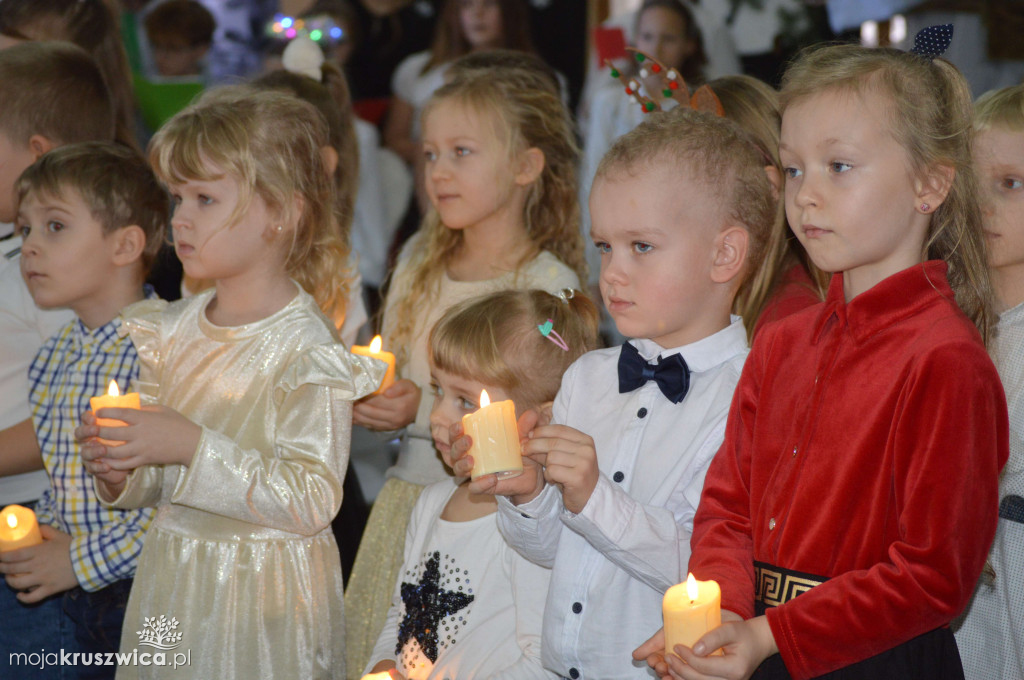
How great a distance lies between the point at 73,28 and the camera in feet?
11.6

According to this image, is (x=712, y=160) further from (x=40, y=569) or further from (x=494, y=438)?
(x=40, y=569)

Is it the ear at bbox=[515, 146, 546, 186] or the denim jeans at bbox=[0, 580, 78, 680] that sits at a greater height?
the ear at bbox=[515, 146, 546, 186]

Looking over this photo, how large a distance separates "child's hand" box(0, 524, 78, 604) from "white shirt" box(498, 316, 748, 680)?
112 cm

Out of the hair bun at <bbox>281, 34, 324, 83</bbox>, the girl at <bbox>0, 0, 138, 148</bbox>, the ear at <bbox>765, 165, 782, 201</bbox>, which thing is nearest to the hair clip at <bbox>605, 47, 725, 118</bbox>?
the ear at <bbox>765, 165, 782, 201</bbox>

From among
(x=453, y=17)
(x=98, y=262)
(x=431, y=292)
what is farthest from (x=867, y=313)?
(x=453, y=17)

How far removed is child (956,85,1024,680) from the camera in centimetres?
200

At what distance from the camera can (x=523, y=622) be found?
195cm

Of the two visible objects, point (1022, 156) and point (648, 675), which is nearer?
point (648, 675)

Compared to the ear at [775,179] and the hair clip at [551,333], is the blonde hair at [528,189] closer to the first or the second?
the hair clip at [551,333]

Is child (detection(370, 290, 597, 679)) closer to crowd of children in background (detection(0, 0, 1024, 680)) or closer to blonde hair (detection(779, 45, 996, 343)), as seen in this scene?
crowd of children in background (detection(0, 0, 1024, 680))

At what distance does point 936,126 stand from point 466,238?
1544 millimetres

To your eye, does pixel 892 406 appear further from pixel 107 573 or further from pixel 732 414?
pixel 107 573

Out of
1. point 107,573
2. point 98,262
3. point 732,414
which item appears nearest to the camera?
point 732,414

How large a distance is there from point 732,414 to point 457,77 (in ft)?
5.19
